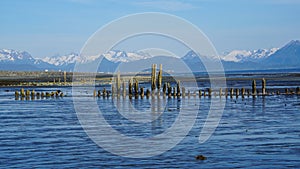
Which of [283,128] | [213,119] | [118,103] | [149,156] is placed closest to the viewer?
[149,156]

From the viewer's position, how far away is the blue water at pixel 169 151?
23.8 m

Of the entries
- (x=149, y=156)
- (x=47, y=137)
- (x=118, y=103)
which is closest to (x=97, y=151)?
(x=149, y=156)

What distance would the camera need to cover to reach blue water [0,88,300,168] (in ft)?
78.0

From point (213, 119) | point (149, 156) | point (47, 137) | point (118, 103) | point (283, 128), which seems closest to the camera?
point (149, 156)

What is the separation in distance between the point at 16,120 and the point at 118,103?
56.8 ft

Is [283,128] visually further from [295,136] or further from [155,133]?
[155,133]

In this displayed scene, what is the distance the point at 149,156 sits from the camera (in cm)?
2533

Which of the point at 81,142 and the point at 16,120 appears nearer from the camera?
the point at 81,142

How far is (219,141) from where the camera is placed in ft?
95.2

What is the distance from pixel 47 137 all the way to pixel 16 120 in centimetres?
1026

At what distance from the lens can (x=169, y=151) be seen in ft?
87.0

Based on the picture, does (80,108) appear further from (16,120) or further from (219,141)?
(219,141)

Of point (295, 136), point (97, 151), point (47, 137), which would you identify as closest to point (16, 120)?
point (47, 137)

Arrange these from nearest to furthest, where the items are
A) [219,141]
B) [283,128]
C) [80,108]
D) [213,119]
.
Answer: [219,141] → [283,128] → [213,119] → [80,108]
